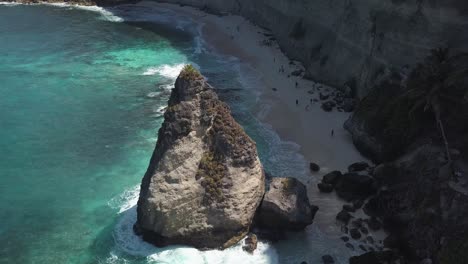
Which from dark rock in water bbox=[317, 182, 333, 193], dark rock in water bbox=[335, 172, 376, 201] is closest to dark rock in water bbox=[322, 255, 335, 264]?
dark rock in water bbox=[335, 172, 376, 201]

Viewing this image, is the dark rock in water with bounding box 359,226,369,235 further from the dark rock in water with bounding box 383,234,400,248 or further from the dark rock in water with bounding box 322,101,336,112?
the dark rock in water with bounding box 322,101,336,112

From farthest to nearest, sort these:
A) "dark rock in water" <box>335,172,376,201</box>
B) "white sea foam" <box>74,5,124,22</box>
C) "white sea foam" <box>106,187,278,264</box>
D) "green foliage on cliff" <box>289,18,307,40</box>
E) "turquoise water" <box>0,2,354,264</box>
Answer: "white sea foam" <box>74,5,124,22</box>
"green foliage on cliff" <box>289,18,307,40</box>
"dark rock in water" <box>335,172,376,201</box>
"turquoise water" <box>0,2,354,264</box>
"white sea foam" <box>106,187,278,264</box>

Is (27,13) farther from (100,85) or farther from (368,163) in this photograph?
(368,163)

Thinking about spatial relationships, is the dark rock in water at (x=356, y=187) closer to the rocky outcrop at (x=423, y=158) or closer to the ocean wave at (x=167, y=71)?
the rocky outcrop at (x=423, y=158)

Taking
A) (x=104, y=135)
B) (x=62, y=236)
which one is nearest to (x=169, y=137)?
(x=62, y=236)

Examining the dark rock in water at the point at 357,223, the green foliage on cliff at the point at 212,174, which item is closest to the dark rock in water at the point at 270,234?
the green foliage on cliff at the point at 212,174
